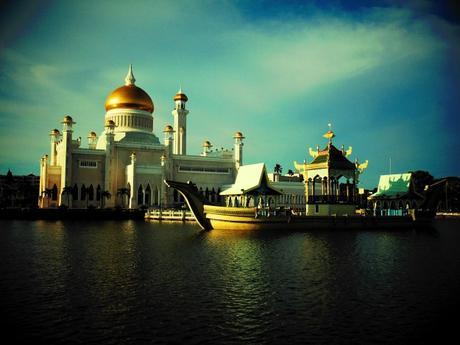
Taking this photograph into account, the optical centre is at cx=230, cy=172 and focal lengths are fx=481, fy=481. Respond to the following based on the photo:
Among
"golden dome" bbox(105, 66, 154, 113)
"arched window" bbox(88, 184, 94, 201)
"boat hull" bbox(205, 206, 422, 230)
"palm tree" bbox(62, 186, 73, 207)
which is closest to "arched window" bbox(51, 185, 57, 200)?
"palm tree" bbox(62, 186, 73, 207)

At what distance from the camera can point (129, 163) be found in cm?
7788

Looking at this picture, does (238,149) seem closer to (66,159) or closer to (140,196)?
(140,196)

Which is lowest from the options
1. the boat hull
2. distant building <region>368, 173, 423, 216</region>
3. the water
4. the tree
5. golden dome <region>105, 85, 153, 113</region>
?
the water

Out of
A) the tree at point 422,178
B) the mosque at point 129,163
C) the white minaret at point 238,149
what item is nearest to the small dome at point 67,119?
the mosque at point 129,163

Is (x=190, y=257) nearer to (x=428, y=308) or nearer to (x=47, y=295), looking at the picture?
(x=47, y=295)

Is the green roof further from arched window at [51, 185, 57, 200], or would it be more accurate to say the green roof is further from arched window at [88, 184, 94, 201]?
arched window at [51, 185, 57, 200]

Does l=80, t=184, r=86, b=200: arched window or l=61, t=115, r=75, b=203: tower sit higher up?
l=61, t=115, r=75, b=203: tower

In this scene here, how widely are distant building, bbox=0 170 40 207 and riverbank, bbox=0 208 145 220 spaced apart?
34.1m

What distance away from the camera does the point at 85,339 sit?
11773 mm

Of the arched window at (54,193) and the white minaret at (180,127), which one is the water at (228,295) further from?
the white minaret at (180,127)

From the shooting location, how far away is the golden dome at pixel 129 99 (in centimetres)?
8450

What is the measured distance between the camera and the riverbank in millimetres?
64250

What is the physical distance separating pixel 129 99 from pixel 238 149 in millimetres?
21076

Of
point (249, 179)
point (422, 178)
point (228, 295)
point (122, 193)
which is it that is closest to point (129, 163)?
point (122, 193)
